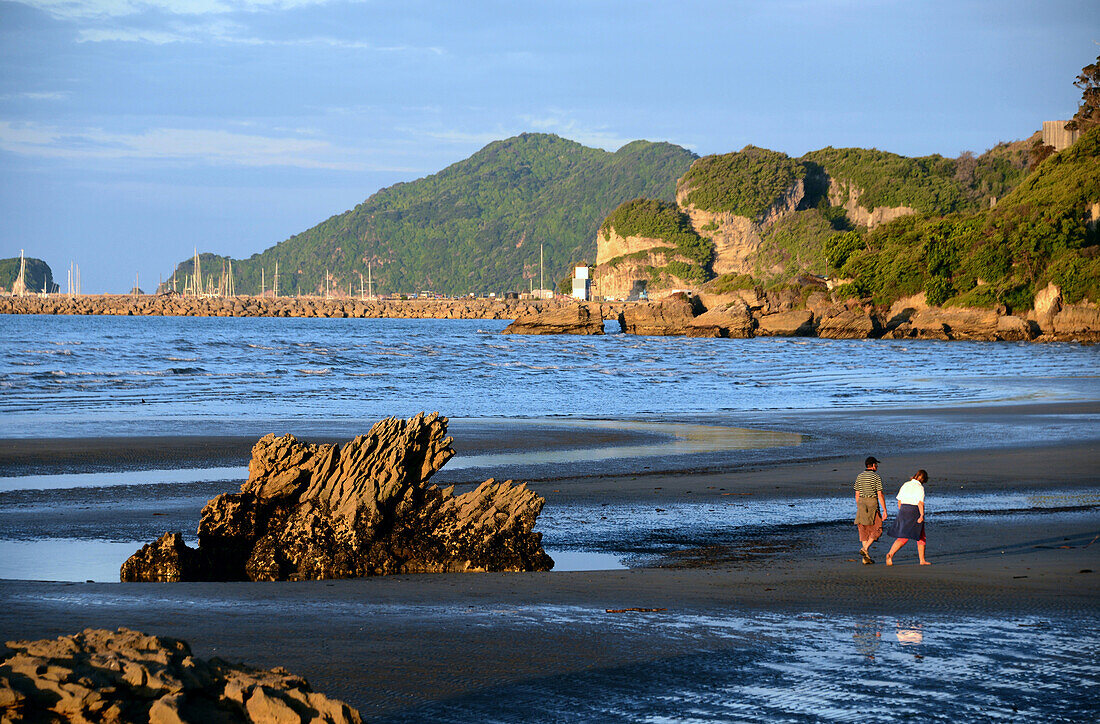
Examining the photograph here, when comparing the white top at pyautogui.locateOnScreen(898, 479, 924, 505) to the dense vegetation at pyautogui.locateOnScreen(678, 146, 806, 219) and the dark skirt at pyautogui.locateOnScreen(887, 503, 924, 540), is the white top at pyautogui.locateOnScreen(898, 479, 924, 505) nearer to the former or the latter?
the dark skirt at pyautogui.locateOnScreen(887, 503, 924, 540)

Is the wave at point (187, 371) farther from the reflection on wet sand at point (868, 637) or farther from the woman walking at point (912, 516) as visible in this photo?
the reflection on wet sand at point (868, 637)

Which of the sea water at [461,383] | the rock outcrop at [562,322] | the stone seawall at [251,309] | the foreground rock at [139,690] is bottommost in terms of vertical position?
the sea water at [461,383]

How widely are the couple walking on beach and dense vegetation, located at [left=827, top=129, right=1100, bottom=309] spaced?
76.4 m

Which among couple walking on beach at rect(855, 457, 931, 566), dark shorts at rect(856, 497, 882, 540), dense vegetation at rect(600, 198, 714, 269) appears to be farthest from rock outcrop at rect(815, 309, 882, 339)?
dense vegetation at rect(600, 198, 714, 269)

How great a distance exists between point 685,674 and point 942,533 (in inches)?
248

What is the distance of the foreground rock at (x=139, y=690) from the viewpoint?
3416 mm

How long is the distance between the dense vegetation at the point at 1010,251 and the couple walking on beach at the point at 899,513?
76.4 meters

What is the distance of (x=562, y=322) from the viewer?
3816 inches

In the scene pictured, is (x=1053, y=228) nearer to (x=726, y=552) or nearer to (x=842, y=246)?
(x=842, y=246)

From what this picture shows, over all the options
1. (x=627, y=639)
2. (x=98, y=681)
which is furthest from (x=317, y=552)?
(x=98, y=681)

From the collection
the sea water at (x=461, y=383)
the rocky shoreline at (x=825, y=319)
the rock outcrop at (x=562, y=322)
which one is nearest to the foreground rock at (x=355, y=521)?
the sea water at (x=461, y=383)

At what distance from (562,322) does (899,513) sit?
287 ft

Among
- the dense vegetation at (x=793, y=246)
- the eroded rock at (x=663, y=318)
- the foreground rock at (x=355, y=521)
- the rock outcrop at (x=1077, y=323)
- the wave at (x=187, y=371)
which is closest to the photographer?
the foreground rock at (x=355, y=521)

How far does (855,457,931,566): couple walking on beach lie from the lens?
31.0 ft
